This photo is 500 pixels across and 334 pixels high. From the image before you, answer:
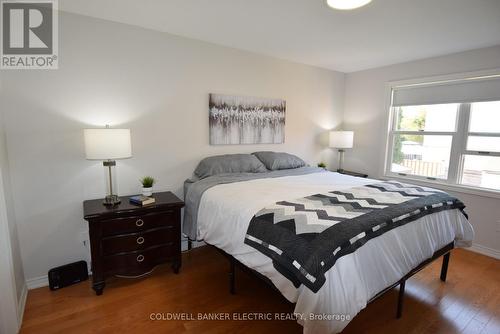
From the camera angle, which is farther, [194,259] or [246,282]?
[194,259]

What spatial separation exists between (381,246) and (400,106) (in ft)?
9.74

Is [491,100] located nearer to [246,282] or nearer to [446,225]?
[446,225]

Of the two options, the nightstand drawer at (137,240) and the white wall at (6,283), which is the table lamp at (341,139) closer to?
the nightstand drawer at (137,240)

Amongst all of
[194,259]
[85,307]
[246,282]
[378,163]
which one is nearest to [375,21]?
[378,163]

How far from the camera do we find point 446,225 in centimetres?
219

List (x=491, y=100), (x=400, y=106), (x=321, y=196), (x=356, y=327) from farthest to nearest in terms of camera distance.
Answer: (x=400, y=106) → (x=491, y=100) → (x=321, y=196) → (x=356, y=327)

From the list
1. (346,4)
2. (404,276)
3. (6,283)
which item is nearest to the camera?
(6,283)

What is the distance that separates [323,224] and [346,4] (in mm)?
1623

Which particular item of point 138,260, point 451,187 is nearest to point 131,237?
point 138,260

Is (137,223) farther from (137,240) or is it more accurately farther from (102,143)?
(102,143)

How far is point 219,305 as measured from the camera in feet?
6.78

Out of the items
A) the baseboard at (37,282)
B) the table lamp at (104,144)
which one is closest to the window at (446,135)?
the table lamp at (104,144)

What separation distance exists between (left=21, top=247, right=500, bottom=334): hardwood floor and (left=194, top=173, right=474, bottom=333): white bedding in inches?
17.3

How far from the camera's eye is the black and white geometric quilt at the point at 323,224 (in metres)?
1.36
